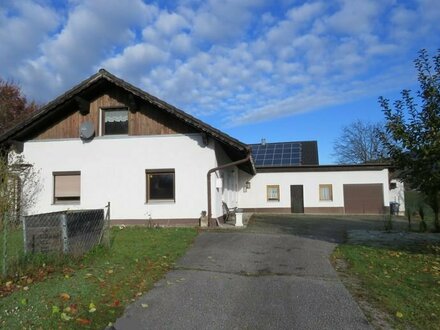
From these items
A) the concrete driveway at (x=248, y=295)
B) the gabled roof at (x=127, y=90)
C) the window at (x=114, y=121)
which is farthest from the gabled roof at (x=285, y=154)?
the concrete driveway at (x=248, y=295)

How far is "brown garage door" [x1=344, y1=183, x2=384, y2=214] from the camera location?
29.0 meters

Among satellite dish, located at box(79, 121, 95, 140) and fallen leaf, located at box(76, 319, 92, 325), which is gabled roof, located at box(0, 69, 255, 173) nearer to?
satellite dish, located at box(79, 121, 95, 140)

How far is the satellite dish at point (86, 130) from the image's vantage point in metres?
16.8

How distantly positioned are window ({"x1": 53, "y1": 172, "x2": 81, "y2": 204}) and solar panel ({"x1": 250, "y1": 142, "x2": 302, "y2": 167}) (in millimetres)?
16935

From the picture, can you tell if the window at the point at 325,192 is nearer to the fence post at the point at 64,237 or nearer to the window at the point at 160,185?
the window at the point at 160,185

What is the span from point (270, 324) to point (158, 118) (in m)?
12.2

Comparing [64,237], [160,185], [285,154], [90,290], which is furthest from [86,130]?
[285,154]

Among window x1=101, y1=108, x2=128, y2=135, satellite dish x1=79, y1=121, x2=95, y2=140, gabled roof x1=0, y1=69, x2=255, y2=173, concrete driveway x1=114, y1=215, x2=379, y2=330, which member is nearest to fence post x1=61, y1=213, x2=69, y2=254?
concrete driveway x1=114, y1=215, x2=379, y2=330

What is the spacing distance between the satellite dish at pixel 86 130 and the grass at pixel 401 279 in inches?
403

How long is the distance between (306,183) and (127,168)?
52.5 ft

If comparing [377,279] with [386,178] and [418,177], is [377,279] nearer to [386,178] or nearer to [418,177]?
[418,177]

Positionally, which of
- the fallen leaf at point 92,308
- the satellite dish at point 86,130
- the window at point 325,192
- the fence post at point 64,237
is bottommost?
the fallen leaf at point 92,308

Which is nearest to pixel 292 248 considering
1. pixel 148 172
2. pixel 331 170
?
pixel 148 172

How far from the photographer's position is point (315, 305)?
6.51 metres
